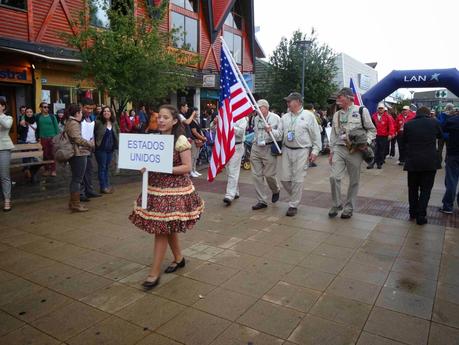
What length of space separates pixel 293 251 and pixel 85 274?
240 centimetres

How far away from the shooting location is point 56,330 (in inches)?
120

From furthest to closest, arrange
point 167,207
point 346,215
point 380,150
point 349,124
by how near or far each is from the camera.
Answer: point 380,150 < point 346,215 < point 349,124 < point 167,207

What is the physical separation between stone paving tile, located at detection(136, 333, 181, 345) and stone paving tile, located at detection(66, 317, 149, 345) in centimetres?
4

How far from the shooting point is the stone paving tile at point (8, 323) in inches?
121

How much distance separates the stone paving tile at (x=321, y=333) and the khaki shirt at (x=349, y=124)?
367 centimetres

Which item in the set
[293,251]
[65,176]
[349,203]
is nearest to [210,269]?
[293,251]

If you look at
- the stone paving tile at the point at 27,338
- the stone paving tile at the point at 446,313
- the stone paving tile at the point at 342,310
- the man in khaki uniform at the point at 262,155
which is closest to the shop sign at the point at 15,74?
the man in khaki uniform at the point at 262,155

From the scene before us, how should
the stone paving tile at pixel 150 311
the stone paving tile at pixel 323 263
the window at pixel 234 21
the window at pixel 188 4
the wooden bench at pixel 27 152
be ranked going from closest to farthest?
the stone paving tile at pixel 150 311 < the stone paving tile at pixel 323 263 < the wooden bench at pixel 27 152 < the window at pixel 188 4 < the window at pixel 234 21

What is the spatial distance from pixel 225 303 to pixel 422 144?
4338 mm

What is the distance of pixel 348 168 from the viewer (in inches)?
252

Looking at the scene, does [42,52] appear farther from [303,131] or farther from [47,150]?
[303,131]

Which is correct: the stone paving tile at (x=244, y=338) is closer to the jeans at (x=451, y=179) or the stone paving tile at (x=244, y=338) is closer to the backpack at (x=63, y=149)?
the backpack at (x=63, y=149)

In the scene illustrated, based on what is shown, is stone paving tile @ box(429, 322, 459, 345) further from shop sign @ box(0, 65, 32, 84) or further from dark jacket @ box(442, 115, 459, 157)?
shop sign @ box(0, 65, 32, 84)

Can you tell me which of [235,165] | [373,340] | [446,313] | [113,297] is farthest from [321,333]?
[235,165]
